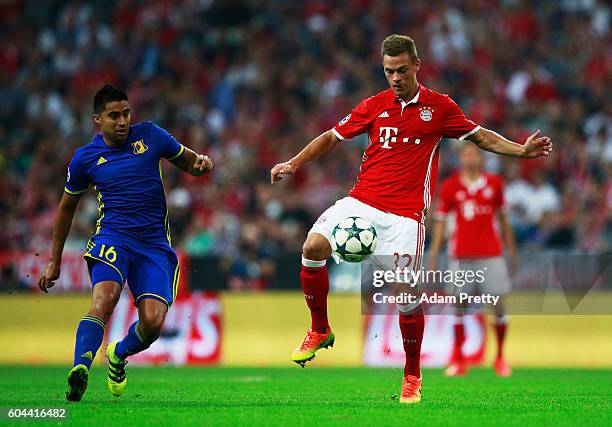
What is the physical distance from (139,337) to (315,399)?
1.53 m

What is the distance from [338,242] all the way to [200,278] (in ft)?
23.2

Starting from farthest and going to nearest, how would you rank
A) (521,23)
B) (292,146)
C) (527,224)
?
1. (521,23)
2. (292,146)
3. (527,224)

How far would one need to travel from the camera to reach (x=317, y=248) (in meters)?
9.09

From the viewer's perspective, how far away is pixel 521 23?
68.2 feet

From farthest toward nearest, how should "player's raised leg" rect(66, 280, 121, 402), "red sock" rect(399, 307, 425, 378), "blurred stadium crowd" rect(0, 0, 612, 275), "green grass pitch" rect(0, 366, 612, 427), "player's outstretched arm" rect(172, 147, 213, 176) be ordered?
"blurred stadium crowd" rect(0, 0, 612, 275) < "player's outstretched arm" rect(172, 147, 213, 176) < "red sock" rect(399, 307, 425, 378) < "player's raised leg" rect(66, 280, 121, 402) < "green grass pitch" rect(0, 366, 612, 427)

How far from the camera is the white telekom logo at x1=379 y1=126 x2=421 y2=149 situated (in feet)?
30.0

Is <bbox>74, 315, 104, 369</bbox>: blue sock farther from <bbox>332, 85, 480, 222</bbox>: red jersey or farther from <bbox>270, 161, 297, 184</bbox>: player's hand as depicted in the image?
<bbox>332, 85, 480, 222</bbox>: red jersey

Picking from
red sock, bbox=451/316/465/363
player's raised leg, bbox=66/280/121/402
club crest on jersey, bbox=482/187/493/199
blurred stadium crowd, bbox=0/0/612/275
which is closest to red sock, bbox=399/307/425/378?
player's raised leg, bbox=66/280/121/402

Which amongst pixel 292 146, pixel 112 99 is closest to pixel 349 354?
pixel 292 146

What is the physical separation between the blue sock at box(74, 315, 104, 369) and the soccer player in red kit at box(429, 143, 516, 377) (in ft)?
20.0

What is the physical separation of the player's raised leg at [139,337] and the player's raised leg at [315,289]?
111 cm

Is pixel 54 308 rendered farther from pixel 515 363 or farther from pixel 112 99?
pixel 112 99

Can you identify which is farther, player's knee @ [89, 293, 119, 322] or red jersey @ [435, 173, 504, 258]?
red jersey @ [435, 173, 504, 258]

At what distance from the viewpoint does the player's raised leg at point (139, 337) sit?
915 cm
